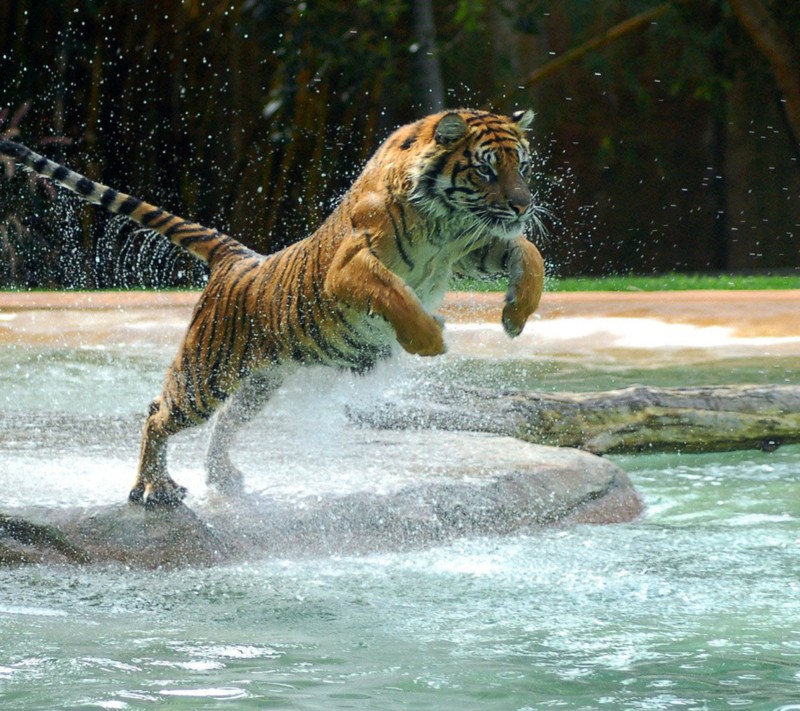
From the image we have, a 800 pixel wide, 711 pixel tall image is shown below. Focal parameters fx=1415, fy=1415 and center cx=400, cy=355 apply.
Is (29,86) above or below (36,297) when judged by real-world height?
above

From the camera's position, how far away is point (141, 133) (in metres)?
12.2

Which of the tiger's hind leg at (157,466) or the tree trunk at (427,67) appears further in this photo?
the tree trunk at (427,67)

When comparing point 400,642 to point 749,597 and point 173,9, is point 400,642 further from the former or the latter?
point 173,9

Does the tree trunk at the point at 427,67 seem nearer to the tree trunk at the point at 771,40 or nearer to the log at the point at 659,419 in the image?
the tree trunk at the point at 771,40

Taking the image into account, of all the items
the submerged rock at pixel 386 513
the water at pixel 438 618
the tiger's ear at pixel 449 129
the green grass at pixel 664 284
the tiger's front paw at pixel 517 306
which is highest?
the tiger's ear at pixel 449 129

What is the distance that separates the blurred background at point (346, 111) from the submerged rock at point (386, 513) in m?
7.24

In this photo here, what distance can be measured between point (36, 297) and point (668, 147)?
19.3 ft

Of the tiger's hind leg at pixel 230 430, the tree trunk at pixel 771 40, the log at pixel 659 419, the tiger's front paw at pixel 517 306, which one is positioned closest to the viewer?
the tiger's front paw at pixel 517 306

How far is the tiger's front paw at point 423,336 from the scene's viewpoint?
3773mm

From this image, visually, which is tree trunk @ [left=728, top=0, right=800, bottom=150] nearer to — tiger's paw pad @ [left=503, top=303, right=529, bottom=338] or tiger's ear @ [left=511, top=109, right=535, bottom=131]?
tiger's ear @ [left=511, top=109, right=535, bottom=131]

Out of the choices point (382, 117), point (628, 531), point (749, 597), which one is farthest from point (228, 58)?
point (749, 597)

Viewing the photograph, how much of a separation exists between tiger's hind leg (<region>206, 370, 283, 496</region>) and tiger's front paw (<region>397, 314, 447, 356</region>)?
0.84m

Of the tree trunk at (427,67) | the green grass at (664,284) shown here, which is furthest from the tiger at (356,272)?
the tree trunk at (427,67)

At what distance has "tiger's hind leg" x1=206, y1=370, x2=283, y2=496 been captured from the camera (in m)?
4.56
